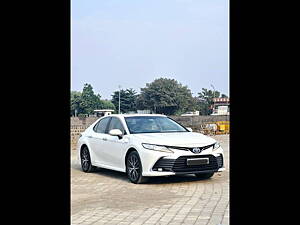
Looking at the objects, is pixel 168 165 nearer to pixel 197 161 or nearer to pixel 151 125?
pixel 197 161

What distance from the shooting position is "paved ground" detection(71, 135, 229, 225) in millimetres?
4402

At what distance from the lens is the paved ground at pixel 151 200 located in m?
4.40

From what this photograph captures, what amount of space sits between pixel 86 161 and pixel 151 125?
5.19 ft

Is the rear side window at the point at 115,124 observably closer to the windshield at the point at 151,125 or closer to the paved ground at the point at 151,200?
the windshield at the point at 151,125

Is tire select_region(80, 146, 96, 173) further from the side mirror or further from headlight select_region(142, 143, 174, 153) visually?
headlight select_region(142, 143, 174, 153)

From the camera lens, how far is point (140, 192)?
237 inches

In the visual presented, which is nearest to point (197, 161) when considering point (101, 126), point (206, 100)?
point (101, 126)

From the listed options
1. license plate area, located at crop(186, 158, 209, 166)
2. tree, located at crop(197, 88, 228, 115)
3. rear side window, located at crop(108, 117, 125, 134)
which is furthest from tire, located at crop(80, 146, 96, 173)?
tree, located at crop(197, 88, 228, 115)

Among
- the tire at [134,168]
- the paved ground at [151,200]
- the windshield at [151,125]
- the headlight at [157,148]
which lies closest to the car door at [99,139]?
the paved ground at [151,200]

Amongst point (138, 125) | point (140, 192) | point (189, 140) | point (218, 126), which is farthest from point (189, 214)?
point (218, 126)

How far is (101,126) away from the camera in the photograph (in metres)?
8.13

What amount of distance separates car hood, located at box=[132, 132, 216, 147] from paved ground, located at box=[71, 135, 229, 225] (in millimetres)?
615
